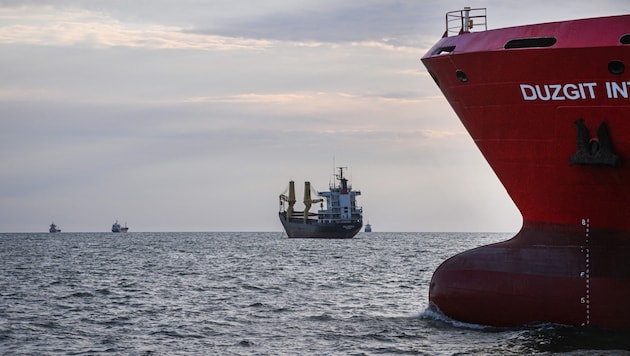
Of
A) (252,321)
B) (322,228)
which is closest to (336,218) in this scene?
(322,228)

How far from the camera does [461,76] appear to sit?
2100cm

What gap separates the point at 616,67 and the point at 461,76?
12.8 feet

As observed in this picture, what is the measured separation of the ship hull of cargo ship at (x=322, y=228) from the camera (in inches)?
5133

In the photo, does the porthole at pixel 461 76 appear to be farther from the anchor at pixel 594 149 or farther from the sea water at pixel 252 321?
the sea water at pixel 252 321

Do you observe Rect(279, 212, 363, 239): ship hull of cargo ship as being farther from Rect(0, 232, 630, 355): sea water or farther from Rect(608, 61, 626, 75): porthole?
Rect(608, 61, 626, 75): porthole

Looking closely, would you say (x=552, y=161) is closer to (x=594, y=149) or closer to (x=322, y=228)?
(x=594, y=149)

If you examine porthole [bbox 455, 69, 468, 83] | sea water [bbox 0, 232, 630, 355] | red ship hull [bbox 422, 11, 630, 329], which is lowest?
sea water [bbox 0, 232, 630, 355]

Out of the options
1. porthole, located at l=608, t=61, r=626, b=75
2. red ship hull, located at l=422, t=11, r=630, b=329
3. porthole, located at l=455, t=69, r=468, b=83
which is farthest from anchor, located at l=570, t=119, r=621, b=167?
porthole, located at l=455, t=69, r=468, b=83

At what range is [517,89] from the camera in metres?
19.7

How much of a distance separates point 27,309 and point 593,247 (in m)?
18.7

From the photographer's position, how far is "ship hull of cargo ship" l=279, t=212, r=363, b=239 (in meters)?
130

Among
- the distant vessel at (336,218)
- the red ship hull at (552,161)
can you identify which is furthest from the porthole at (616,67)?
the distant vessel at (336,218)

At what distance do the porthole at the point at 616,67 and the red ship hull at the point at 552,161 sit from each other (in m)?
0.02

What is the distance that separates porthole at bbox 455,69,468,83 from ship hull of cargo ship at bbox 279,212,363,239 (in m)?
109
